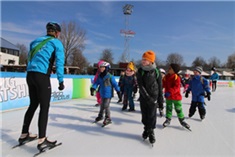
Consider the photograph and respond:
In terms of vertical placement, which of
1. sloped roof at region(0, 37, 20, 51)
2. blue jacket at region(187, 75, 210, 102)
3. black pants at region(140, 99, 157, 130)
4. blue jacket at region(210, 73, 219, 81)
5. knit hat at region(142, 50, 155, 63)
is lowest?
black pants at region(140, 99, 157, 130)

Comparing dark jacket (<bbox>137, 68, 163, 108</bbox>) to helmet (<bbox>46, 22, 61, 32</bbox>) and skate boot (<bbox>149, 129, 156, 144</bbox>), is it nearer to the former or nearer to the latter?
skate boot (<bbox>149, 129, 156, 144</bbox>)

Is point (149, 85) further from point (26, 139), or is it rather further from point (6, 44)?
point (6, 44)

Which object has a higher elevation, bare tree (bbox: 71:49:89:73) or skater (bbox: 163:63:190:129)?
bare tree (bbox: 71:49:89:73)

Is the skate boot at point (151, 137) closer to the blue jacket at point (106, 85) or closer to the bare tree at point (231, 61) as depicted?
the blue jacket at point (106, 85)

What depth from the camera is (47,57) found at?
2.25 m

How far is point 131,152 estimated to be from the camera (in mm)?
2414

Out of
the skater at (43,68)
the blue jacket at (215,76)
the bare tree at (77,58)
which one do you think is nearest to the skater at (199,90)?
the skater at (43,68)

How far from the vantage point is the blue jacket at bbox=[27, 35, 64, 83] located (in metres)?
2.22

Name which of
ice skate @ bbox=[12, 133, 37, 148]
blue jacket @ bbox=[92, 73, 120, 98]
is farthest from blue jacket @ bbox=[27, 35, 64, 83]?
blue jacket @ bbox=[92, 73, 120, 98]

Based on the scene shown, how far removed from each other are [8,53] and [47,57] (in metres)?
39.8

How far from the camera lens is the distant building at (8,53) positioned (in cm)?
3310

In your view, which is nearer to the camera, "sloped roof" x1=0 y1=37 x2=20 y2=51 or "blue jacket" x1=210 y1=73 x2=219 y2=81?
"blue jacket" x1=210 y1=73 x2=219 y2=81

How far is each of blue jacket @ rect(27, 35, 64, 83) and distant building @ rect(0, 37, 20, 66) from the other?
35852 millimetres

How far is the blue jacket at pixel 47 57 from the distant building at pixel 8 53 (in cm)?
3585
